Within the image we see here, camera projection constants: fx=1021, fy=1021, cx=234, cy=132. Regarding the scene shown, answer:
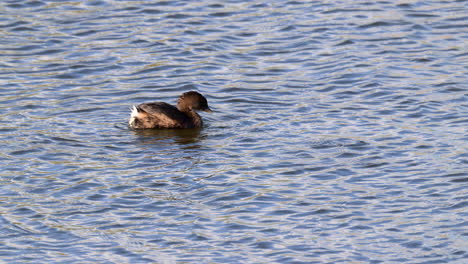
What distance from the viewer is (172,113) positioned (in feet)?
45.6

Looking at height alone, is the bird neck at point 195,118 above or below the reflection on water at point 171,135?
above

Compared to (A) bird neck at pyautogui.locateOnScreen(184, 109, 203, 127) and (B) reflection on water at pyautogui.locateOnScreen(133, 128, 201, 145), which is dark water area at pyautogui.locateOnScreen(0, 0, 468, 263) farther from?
(A) bird neck at pyautogui.locateOnScreen(184, 109, 203, 127)

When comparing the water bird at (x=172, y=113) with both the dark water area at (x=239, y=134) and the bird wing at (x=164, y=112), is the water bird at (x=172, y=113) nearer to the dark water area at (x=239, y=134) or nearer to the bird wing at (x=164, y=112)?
the bird wing at (x=164, y=112)

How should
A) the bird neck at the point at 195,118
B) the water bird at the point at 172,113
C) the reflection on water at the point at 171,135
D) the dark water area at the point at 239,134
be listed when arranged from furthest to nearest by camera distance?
the bird neck at the point at 195,118
the water bird at the point at 172,113
the reflection on water at the point at 171,135
the dark water area at the point at 239,134

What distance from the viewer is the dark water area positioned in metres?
9.83

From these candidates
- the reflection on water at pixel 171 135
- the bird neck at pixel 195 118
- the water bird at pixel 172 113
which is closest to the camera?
the reflection on water at pixel 171 135

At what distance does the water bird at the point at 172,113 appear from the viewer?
539 inches

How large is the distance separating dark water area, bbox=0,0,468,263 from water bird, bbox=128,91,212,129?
0.18 m

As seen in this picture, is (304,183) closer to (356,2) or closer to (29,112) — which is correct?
(29,112)

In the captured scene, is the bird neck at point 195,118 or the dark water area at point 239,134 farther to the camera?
the bird neck at point 195,118

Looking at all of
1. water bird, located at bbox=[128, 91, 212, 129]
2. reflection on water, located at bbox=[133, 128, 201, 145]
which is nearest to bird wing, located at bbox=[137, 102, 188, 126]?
water bird, located at bbox=[128, 91, 212, 129]

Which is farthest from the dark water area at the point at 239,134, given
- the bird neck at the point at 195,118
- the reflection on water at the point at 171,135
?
the bird neck at the point at 195,118

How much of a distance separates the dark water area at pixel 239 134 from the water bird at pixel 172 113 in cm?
18

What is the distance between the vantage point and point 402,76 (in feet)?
50.4
